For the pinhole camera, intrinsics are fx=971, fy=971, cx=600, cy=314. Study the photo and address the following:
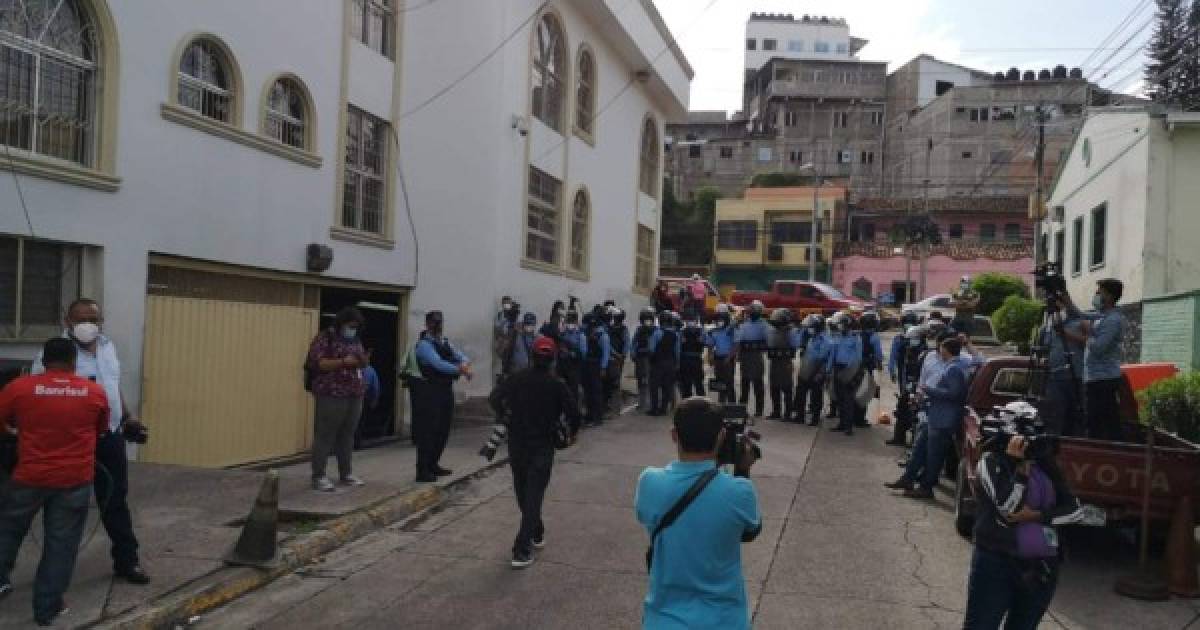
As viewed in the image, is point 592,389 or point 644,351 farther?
point 644,351

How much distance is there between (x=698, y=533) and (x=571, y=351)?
11131mm

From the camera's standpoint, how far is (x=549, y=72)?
62.9 ft

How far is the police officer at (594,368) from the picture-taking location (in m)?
15.2

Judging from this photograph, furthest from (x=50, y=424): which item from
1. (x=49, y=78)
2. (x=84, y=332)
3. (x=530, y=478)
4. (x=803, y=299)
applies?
(x=803, y=299)

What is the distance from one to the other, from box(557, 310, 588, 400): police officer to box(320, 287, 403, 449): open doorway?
258cm

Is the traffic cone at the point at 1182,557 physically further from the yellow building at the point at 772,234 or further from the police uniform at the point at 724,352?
the yellow building at the point at 772,234

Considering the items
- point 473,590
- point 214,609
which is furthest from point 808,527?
point 214,609

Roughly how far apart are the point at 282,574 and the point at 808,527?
4.54 meters

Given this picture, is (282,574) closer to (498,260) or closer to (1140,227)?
(498,260)

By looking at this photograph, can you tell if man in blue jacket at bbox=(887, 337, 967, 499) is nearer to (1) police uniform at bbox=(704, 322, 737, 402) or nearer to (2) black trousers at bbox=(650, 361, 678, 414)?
(1) police uniform at bbox=(704, 322, 737, 402)

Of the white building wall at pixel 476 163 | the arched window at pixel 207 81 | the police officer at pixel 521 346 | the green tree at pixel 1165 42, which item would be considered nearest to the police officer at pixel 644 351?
the white building wall at pixel 476 163

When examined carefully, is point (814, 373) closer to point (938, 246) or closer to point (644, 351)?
point (644, 351)

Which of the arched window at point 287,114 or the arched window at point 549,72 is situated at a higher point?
the arched window at point 549,72

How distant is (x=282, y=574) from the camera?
717 cm
